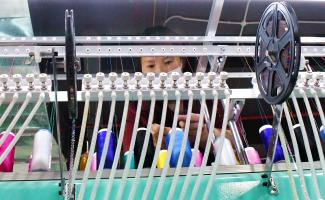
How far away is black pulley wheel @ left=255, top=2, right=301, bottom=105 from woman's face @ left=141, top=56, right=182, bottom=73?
29.9 inches

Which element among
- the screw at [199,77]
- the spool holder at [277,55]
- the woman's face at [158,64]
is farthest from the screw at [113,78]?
the woman's face at [158,64]

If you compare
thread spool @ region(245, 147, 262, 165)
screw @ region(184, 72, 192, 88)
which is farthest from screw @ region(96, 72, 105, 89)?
thread spool @ region(245, 147, 262, 165)

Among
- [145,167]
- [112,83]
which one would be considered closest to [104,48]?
[112,83]

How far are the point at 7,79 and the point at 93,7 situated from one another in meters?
1.07

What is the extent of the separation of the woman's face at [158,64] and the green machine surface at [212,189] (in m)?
0.72

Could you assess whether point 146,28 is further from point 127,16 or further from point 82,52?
point 82,52

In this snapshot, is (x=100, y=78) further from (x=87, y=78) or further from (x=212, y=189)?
(x=212, y=189)

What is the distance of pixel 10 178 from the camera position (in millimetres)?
1183

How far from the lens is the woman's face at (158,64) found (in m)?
1.82

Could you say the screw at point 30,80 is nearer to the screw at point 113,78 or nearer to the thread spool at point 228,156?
the screw at point 113,78

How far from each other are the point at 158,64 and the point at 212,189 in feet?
2.55

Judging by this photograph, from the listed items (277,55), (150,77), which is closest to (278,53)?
(277,55)

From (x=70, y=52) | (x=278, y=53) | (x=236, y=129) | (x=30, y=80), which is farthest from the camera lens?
(x=236, y=129)

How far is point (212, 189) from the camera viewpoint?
1186 mm
